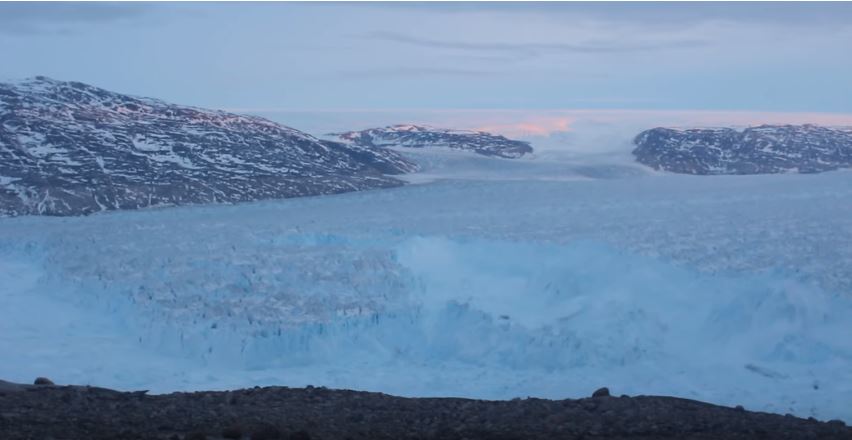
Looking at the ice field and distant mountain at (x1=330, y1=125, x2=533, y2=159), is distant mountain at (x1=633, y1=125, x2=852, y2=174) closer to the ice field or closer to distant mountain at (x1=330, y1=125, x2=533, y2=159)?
distant mountain at (x1=330, y1=125, x2=533, y2=159)

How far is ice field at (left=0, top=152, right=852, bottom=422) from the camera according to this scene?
9.61 meters

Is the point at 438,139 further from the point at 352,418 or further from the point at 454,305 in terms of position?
the point at 352,418

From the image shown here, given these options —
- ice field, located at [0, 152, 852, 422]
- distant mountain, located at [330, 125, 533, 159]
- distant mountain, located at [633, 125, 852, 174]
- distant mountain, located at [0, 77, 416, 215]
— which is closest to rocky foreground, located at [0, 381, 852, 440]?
ice field, located at [0, 152, 852, 422]

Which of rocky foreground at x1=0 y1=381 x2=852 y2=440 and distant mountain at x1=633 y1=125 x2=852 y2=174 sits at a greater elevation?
distant mountain at x1=633 y1=125 x2=852 y2=174

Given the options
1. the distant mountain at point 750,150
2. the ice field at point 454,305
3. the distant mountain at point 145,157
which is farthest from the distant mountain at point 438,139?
the ice field at point 454,305

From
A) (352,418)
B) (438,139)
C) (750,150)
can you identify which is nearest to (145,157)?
(438,139)

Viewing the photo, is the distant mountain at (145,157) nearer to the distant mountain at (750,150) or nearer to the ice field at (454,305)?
the ice field at (454,305)

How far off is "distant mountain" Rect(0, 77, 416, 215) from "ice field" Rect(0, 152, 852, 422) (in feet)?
12.2

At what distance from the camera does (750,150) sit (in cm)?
2928

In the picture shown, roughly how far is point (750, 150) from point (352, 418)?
2483 centimetres

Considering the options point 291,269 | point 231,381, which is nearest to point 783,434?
point 231,381

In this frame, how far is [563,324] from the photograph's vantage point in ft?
36.0

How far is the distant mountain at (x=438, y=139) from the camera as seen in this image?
110 ft

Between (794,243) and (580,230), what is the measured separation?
356 cm
